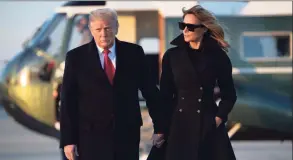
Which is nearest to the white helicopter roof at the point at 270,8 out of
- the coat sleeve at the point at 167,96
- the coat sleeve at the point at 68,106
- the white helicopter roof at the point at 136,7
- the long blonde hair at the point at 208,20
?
the white helicopter roof at the point at 136,7

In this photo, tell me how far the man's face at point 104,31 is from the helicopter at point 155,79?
126 inches

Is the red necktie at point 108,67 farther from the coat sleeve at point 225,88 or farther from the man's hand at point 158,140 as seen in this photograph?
the coat sleeve at point 225,88

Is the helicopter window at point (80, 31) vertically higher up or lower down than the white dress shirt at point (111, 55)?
lower down

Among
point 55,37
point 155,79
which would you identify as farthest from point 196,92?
point 55,37

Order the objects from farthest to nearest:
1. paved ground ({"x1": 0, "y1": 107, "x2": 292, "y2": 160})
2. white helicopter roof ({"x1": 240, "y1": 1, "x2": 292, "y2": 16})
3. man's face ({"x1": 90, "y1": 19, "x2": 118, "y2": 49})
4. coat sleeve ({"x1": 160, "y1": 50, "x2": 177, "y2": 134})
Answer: paved ground ({"x1": 0, "y1": 107, "x2": 292, "y2": 160}) → white helicopter roof ({"x1": 240, "y1": 1, "x2": 292, "y2": 16}) → coat sleeve ({"x1": 160, "y1": 50, "x2": 177, "y2": 134}) → man's face ({"x1": 90, "y1": 19, "x2": 118, "y2": 49})

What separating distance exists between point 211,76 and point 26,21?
3635 millimetres

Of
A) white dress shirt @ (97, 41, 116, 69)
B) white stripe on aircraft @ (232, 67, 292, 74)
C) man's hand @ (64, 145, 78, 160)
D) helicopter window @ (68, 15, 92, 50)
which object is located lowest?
white stripe on aircraft @ (232, 67, 292, 74)

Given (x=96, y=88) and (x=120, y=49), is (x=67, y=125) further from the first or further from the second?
(x=120, y=49)

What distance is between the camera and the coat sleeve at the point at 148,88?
312cm

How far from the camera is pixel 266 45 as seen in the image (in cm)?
615

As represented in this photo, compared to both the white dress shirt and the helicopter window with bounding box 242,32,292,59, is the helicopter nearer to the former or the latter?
the helicopter window with bounding box 242,32,292,59

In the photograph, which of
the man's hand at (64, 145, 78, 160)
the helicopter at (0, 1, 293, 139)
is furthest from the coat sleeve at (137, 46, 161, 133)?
the helicopter at (0, 1, 293, 139)

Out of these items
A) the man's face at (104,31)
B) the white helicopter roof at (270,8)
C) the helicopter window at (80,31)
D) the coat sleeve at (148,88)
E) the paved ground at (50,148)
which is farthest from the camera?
the paved ground at (50,148)

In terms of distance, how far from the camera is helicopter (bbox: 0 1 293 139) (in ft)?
19.8
